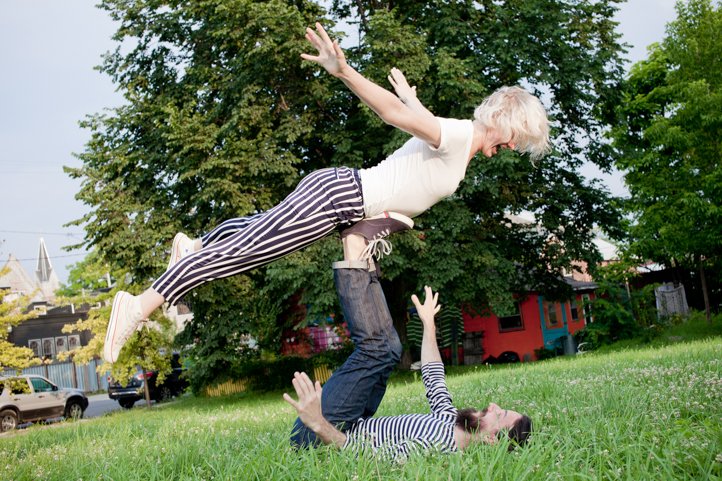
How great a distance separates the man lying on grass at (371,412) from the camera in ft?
11.7

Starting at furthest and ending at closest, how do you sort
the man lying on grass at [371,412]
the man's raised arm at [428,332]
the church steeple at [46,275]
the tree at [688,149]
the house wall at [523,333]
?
1. the church steeple at [46,275]
2. the house wall at [523,333]
3. the tree at [688,149]
4. the man's raised arm at [428,332]
5. the man lying on grass at [371,412]

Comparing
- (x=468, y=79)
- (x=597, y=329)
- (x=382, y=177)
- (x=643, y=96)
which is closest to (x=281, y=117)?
(x=468, y=79)

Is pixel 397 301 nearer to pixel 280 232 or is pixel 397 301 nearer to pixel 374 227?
pixel 374 227

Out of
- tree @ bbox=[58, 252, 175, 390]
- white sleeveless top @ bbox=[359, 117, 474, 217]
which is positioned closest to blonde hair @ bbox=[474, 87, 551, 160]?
white sleeveless top @ bbox=[359, 117, 474, 217]

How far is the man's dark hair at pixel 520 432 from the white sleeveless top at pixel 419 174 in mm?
1262

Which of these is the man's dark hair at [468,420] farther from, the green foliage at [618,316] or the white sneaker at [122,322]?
the green foliage at [618,316]

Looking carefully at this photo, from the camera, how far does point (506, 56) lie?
57.3 ft

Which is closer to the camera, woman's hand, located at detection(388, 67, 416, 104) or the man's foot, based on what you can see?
woman's hand, located at detection(388, 67, 416, 104)

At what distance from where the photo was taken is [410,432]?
12.3 feet

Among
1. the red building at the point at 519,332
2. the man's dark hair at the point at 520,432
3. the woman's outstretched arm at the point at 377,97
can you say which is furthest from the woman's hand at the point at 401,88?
the red building at the point at 519,332

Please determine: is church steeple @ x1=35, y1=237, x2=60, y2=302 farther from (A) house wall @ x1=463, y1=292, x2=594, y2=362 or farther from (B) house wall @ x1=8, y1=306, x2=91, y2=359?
(A) house wall @ x1=463, y1=292, x2=594, y2=362

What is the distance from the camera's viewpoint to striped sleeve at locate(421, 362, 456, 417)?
12.8 ft

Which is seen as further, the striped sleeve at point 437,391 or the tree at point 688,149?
the tree at point 688,149

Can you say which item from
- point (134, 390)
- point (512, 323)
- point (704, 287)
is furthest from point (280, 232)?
point (512, 323)
